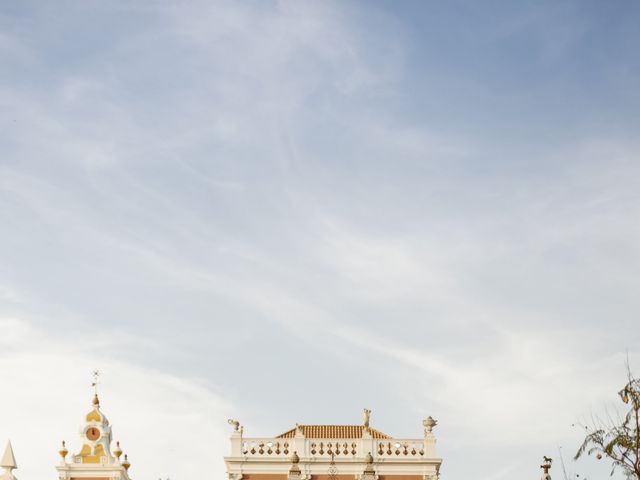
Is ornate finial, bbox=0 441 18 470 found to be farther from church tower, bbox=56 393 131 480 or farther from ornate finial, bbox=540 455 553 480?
ornate finial, bbox=540 455 553 480

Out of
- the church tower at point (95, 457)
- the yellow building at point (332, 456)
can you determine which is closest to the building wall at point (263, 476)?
the yellow building at point (332, 456)

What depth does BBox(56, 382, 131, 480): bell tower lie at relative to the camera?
215 feet

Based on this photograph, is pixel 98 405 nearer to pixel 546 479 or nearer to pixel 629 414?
pixel 546 479

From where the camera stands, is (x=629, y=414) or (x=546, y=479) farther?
(x=546, y=479)

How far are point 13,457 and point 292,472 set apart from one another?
25486 millimetres

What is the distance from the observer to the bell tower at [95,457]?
65625 mm

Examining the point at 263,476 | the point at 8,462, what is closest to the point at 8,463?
the point at 8,462

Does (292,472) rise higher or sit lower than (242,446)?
lower

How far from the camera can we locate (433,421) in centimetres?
6394

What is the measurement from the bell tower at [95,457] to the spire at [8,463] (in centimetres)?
349

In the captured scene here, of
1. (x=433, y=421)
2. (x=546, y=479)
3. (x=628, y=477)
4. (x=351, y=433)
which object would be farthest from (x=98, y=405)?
(x=628, y=477)

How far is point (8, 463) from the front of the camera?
67375 millimetres

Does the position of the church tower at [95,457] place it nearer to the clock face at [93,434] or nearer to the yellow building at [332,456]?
the clock face at [93,434]

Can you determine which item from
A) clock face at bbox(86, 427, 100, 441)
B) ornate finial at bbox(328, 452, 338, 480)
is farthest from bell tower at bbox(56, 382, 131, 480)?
ornate finial at bbox(328, 452, 338, 480)
